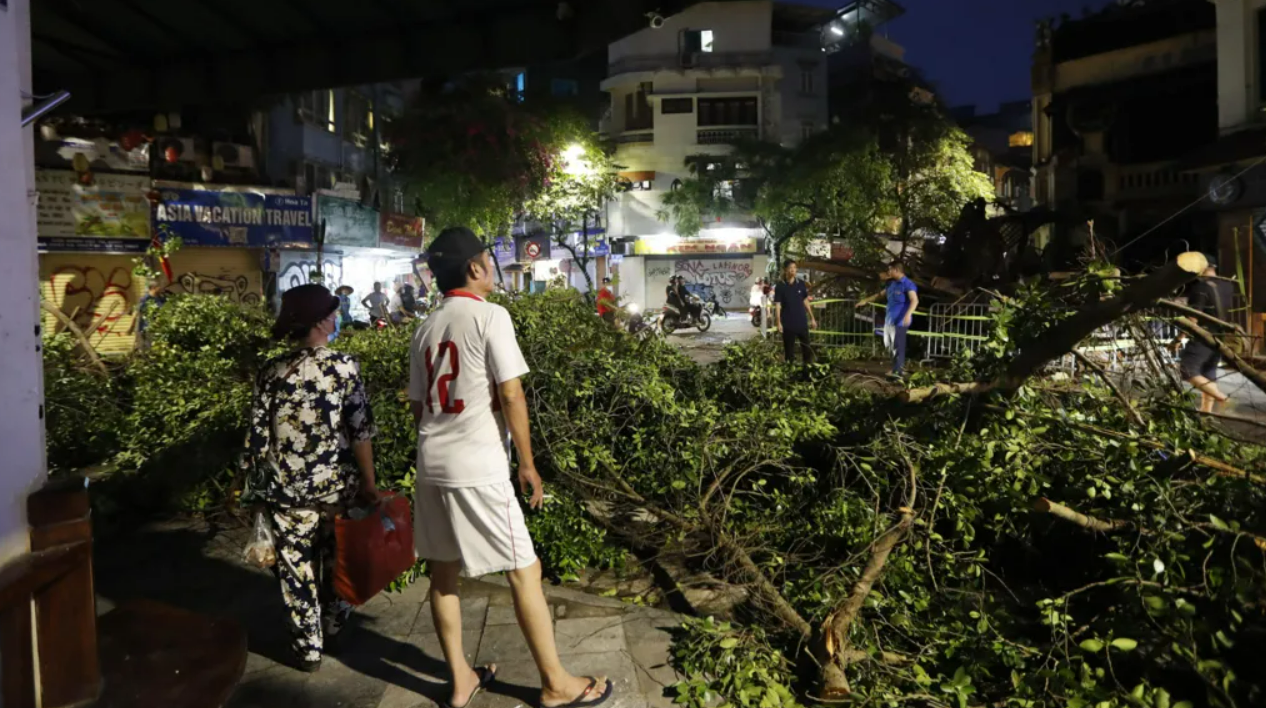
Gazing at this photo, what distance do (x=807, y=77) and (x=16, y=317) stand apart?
40250 millimetres

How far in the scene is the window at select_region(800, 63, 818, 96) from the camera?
39.0 metres

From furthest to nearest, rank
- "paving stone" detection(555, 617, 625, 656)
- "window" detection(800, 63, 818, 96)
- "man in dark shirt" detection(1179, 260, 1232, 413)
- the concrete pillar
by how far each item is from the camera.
→ "window" detection(800, 63, 818, 96) → "man in dark shirt" detection(1179, 260, 1232, 413) → "paving stone" detection(555, 617, 625, 656) → the concrete pillar

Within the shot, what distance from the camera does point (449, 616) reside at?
3.35 meters

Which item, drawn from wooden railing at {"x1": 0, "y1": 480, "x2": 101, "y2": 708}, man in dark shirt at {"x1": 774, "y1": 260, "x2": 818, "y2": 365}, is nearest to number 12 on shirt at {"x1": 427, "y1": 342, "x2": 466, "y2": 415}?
wooden railing at {"x1": 0, "y1": 480, "x2": 101, "y2": 708}

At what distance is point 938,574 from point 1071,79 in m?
26.6

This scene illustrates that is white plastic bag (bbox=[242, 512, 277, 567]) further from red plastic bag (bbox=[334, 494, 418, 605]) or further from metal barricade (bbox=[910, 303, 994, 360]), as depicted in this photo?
metal barricade (bbox=[910, 303, 994, 360])

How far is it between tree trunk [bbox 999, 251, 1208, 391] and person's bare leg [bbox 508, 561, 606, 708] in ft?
9.36

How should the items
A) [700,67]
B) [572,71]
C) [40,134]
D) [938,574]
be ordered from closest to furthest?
[938,574] → [40,134] → [700,67] → [572,71]

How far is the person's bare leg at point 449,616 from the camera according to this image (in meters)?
3.35

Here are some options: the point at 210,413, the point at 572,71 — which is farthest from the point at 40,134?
the point at 572,71

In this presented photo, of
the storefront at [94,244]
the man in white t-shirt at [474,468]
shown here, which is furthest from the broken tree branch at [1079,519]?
the storefront at [94,244]

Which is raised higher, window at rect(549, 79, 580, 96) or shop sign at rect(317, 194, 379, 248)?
window at rect(549, 79, 580, 96)

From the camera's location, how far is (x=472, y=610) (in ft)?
14.4

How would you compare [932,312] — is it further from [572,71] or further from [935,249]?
[572,71]
